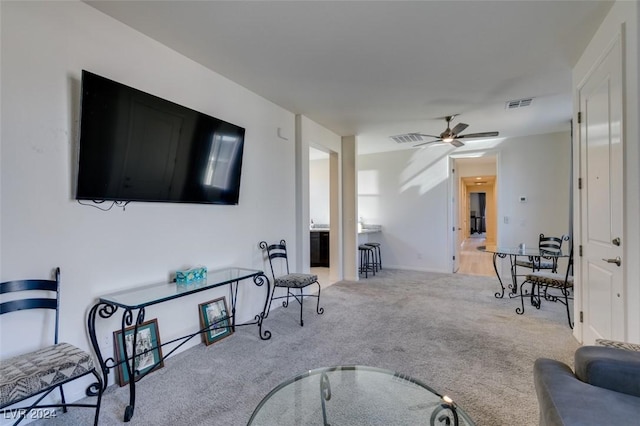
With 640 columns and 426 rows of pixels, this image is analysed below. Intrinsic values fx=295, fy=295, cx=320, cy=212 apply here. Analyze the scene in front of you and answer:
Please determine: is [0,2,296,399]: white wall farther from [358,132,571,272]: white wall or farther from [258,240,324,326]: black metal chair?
[358,132,571,272]: white wall

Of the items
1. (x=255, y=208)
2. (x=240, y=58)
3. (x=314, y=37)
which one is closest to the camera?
(x=314, y=37)

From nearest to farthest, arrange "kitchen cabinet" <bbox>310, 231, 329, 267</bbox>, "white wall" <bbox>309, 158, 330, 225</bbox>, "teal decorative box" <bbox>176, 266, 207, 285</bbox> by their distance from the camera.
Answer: "teal decorative box" <bbox>176, 266, 207, 285</bbox> < "kitchen cabinet" <bbox>310, 231, 329, 267</bbox> < "white wall" <bbox>309, 158, 330, 225</bbox>

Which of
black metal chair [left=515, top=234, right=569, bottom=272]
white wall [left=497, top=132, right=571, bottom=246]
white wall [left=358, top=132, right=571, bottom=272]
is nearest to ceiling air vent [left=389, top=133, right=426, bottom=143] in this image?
white wall [left=358, top=132, right=571, bottom=272]

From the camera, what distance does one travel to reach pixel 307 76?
3.04m

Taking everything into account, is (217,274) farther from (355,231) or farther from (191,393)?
(355,231)

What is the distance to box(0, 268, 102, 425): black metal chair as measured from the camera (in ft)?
4.35

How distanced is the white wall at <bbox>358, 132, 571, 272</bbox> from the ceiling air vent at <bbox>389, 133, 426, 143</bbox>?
0.71m

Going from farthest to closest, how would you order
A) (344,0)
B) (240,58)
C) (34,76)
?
(240,58) → (344,0) → (34,76)

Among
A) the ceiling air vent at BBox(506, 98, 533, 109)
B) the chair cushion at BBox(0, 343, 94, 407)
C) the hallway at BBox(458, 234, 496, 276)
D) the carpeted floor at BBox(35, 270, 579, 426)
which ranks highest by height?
the ceiling air vent at BBox(506, 98, 533, 109)

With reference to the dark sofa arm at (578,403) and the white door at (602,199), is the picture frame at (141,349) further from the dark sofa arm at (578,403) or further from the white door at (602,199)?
the white door at (602,199)

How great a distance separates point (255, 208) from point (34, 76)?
2.09 metres

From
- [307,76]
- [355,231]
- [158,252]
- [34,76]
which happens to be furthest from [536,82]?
[34,76]

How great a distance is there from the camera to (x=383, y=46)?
2.50 meters

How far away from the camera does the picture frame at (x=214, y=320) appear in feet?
9.05
